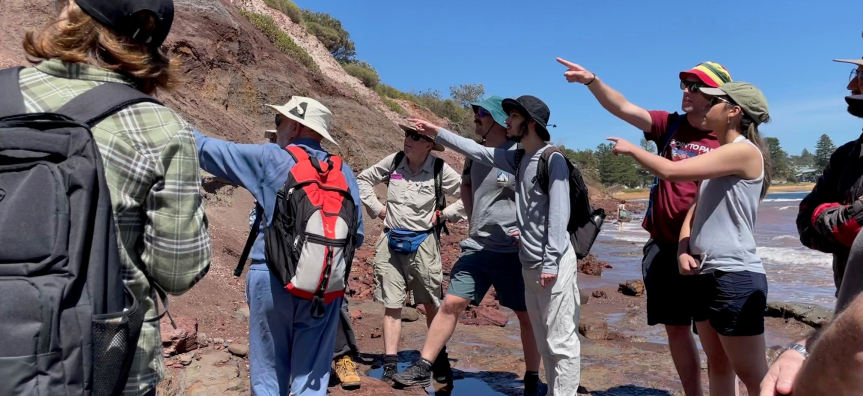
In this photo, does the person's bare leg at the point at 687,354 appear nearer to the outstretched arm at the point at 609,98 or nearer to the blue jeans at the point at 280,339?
the outstretched arm at the point at 609,98

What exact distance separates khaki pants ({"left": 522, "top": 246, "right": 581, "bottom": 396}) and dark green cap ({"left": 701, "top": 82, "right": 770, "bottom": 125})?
1.43 metres

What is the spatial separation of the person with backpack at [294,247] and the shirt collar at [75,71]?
1366 millimetres

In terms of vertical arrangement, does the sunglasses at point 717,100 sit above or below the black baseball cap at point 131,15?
above

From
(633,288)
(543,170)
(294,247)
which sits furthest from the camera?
(633,288)

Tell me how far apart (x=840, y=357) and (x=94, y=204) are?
1.80 m

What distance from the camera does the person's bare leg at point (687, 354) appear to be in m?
4.38

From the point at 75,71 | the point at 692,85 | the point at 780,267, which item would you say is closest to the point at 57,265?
the point at 75,71

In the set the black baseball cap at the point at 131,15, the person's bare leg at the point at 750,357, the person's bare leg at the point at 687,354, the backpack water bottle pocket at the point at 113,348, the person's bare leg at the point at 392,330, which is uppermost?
the black baseball cap at the point at 131,15

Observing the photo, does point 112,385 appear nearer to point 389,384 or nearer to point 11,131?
point 11,131

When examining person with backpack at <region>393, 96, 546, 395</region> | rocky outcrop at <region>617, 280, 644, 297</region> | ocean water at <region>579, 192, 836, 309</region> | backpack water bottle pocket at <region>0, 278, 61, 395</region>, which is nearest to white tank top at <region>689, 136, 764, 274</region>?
person with backpack at <region>393, 96, 546, 395</region>

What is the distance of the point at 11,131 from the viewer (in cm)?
156

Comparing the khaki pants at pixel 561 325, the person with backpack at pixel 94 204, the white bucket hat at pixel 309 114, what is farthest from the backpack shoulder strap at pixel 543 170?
the person with backpack at pixel 94 204

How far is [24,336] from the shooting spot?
4.86ft

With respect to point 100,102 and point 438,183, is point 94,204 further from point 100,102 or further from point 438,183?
point 438,183
